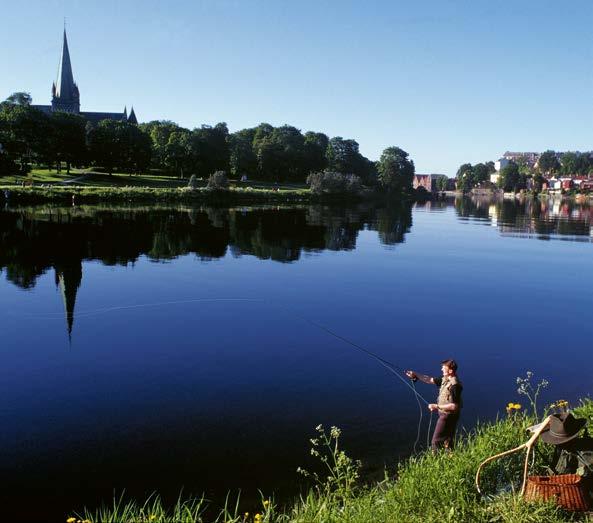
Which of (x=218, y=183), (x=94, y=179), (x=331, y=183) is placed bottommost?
(x=218, y=183)

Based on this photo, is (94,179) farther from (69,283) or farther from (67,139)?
(69,283)

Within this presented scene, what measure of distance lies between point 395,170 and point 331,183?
4722 centimetres

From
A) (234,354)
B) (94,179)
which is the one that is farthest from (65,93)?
(234,354)

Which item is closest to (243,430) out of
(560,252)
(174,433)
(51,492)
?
(174,433)

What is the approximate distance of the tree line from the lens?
94.5 m

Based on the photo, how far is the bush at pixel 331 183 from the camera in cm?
12044

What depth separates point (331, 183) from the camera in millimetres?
122500

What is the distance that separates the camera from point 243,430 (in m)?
12.1

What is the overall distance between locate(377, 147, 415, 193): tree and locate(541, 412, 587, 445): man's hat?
15685 cm

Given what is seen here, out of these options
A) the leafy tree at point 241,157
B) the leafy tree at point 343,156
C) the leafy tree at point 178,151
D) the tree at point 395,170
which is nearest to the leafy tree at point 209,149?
the leafy tree at point 178,151

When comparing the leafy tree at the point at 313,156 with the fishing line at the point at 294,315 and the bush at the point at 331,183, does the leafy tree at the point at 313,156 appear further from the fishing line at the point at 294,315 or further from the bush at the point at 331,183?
the fishing line at the point at 294,315

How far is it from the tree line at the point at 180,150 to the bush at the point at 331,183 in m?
4.93

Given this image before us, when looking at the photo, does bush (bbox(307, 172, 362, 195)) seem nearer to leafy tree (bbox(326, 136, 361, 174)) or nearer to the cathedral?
leafy tree (bbox(326, 136, 361, 174))

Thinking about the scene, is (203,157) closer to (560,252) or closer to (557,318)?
(560,252)
